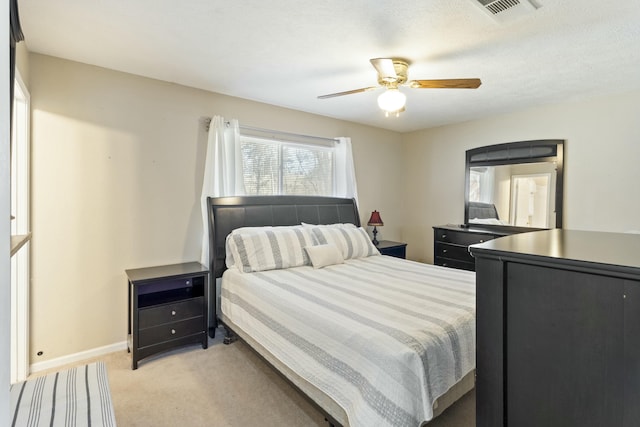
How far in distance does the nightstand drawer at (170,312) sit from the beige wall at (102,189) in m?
0.48

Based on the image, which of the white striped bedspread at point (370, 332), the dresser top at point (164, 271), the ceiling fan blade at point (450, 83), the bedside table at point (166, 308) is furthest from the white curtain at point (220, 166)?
the ceiling fan blade at point (450, 83)

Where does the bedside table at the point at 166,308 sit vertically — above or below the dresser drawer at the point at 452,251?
below

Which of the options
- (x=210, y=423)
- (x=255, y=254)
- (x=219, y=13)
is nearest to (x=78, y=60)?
(x=219, y=13)

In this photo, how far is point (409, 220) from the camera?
17.6 ft

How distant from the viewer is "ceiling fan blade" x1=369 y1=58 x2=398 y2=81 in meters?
2.39

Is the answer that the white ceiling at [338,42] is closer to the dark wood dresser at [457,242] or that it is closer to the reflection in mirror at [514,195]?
the reflection in mirror at [514,195]

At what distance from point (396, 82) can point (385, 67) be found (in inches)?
9.5

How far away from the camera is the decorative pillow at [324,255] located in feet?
10.1

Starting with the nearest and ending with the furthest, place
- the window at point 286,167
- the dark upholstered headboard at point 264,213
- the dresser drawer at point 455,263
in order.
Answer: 1. the dark upholstered headboard at point 264,213
2. the window at point 286,167
3. the dresser drawer at point 455,263

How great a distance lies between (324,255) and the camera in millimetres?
3131

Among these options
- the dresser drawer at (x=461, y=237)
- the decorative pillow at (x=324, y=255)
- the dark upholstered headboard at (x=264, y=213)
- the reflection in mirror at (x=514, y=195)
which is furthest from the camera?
the dresser drawer at (x=461, y=237)

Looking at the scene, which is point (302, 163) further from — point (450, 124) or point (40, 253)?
point (40, 253)

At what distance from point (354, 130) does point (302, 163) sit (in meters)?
1.09

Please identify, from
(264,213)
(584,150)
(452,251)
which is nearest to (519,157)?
(584,150)
